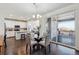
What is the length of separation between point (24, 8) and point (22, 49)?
3.49 ft

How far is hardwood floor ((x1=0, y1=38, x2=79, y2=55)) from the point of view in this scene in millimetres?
2753

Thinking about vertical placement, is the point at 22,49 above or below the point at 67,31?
below

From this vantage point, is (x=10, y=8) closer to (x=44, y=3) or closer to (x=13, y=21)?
(x=13, y=21)

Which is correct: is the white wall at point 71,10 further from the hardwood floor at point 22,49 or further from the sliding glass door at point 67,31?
the hardwood floor at point 22,49

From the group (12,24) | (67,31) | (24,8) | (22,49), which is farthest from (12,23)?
(67,31)

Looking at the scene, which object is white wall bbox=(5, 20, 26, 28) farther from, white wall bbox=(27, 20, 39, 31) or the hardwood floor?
the hardwood floor

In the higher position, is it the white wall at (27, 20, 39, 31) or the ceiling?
the ceiling

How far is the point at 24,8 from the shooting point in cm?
273

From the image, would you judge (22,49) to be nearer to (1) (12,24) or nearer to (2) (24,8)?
(1) (12,24)

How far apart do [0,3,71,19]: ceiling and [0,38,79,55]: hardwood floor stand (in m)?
0.67

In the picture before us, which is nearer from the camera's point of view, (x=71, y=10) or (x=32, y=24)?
(x=71, y=10)

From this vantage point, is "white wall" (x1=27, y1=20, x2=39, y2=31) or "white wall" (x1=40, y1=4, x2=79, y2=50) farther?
"white wall" (x1=27, y1=20, x2=39, y2=31)

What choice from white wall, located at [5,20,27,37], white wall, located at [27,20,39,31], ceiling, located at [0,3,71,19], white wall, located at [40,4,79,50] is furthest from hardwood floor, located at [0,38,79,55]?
ceiling, located at [0,3,71,19]

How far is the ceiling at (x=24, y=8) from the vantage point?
8.79 feet
